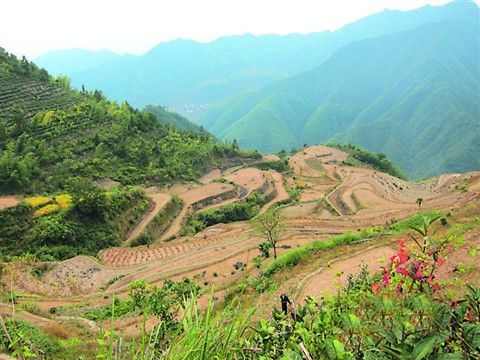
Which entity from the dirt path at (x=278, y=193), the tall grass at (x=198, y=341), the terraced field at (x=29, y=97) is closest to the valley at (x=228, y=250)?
the dirt path at (x=278, y=193)

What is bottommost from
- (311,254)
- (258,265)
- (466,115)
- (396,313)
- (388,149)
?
(388,149)

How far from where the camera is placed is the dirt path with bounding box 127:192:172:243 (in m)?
38.9

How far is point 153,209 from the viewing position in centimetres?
4247

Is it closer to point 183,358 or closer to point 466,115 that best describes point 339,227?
point 183,358

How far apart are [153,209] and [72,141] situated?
49.0 ft

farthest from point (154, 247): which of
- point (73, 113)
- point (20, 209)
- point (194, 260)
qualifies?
point (73, 113)

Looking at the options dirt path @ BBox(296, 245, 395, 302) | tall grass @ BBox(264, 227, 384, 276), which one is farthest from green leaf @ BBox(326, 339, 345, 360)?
tall grass @ BBox(264, 227, 384, 276)

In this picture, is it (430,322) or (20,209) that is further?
(20,209)

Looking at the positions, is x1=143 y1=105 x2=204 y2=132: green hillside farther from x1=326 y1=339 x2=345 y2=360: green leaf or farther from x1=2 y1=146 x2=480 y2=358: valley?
x1=326 y1=339 x2=345 y2=360: green leaf

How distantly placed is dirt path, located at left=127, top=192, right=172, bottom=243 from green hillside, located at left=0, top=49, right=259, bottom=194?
194 inches

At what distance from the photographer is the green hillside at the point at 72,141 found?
42.5 metres

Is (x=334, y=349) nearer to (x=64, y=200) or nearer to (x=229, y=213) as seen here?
(x=64, y=200)

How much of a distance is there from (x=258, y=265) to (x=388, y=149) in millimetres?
181419

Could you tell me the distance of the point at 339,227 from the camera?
32.6m
